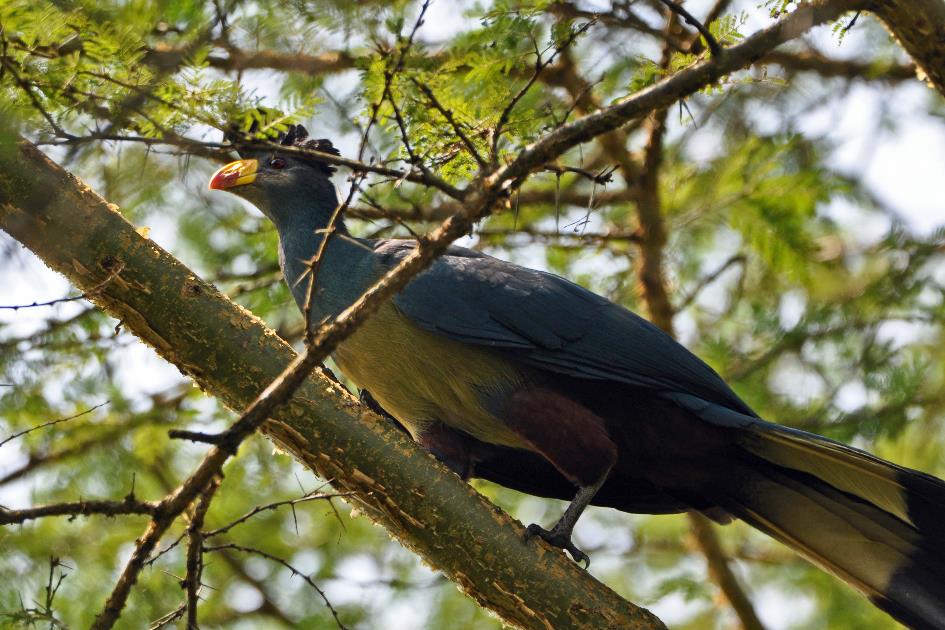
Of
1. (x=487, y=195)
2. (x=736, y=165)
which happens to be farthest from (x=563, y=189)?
(x=487, y=195)

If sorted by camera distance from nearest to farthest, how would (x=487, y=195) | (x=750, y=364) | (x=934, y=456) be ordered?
(x=487, y=195), (x=750, y=364), (x=934, y=456)

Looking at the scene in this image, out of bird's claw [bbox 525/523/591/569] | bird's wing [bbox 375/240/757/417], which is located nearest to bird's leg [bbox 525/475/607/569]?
bird's claw [bbox 525/523/591/569]

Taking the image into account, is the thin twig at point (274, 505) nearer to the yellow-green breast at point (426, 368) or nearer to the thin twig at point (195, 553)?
the thin twig at point (195, 553)

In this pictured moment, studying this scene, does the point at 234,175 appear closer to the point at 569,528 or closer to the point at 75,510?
the point at 569,528

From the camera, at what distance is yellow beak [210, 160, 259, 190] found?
16.8ft

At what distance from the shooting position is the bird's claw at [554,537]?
12.9 feet

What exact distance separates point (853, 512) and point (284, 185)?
2.97 m

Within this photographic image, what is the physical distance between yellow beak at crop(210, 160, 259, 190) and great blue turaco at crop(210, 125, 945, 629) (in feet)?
2.31

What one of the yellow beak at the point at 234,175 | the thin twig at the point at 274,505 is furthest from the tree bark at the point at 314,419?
the yellow beak at the point at 234,175

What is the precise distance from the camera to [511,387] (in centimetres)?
445

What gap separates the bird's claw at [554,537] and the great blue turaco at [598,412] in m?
0.01

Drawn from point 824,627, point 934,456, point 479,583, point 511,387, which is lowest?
point 479,583

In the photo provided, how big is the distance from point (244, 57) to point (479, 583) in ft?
7.64

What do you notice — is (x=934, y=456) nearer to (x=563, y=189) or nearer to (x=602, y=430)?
(x=563, y=189)
